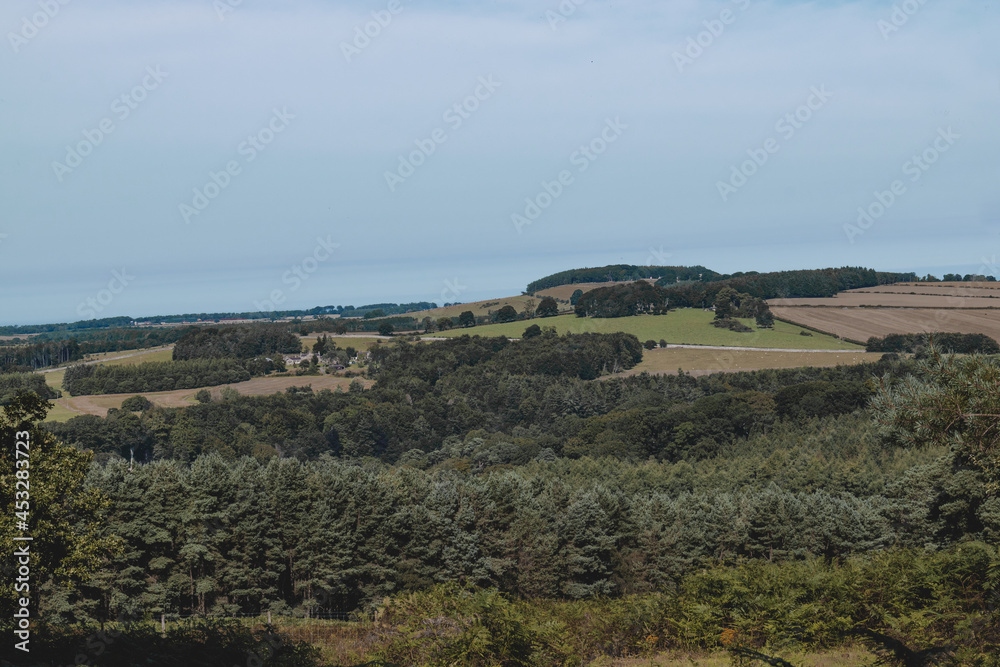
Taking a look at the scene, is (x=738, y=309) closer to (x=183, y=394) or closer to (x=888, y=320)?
(x=888, y=320)

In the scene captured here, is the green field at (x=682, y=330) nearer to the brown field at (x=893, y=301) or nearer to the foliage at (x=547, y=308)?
the foliage at (x=547, y=308)

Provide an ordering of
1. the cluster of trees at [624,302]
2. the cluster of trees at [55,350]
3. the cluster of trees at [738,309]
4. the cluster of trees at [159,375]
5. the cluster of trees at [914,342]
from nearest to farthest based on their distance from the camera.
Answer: the cluster of trees at [914,342], the cluster of trees at [159,375], the cluster of trees at [738,309], the cluster of trees at [55,350], the cluster of trees at [624,302]

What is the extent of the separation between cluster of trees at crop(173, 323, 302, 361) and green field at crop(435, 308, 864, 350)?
1408 inches

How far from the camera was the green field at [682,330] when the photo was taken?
123m

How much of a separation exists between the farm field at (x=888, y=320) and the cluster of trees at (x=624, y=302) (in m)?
28.5

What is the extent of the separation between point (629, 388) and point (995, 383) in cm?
11704

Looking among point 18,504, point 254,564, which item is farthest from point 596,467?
point 18,504

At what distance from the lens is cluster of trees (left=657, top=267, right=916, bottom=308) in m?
148

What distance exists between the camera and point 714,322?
146 meters

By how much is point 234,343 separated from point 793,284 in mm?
121916

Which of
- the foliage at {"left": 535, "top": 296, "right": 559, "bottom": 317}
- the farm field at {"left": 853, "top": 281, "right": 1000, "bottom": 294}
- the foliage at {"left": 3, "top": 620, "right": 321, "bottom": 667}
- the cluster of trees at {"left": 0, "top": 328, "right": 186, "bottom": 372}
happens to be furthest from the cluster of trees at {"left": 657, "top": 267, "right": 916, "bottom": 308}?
the foliage at {"left": 3, "top": 620, "right": 321, "bottom": 667}

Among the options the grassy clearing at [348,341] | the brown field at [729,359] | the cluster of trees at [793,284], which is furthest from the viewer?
the grassy clearing at [348,341]

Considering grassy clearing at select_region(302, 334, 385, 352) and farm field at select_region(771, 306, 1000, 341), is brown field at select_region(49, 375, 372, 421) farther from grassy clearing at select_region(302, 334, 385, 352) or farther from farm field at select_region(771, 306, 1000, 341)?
farm field at select_region(771, 306, 1000, 341)

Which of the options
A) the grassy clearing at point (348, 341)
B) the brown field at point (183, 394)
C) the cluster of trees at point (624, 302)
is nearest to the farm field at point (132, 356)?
the brown field at point (183, 394)
